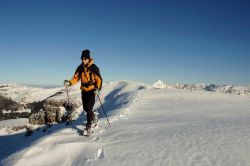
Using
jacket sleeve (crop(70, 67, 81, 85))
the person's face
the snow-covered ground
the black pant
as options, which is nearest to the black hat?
the person's face

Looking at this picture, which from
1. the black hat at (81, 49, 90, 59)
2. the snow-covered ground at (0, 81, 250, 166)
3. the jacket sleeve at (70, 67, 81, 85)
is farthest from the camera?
the jacket sleeve at (70, 67, 81, 85)

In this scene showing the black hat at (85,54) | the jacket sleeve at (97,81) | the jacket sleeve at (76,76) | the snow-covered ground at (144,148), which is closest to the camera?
the snow-covered ground at (144,148)

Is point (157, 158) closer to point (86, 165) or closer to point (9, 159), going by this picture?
point (86, 165)

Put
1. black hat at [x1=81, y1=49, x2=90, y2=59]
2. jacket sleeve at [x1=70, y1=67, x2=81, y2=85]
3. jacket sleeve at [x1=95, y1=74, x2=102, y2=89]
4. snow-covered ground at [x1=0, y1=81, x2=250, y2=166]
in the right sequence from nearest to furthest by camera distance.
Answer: snow-covered ground at [x1=0, y1=81, x2=250, y2=166]
black hat at [x1=81, y1=49, x2=90, y2=59]
jacket sleeve at [x1=95, y1=74, x2=102, y2=89]
jacket sleeve at [x1=70, y1=67, x2=81, y2=85]

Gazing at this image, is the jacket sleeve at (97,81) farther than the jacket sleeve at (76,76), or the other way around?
the jacket sleeve at (76,76)

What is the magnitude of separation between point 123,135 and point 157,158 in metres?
3.00

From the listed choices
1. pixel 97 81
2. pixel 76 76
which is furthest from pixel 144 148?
pixel 76 76

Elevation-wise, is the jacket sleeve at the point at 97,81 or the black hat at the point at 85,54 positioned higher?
the black hat at the point at 85,54

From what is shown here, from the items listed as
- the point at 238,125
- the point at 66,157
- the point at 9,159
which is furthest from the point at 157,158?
the point at 238,125

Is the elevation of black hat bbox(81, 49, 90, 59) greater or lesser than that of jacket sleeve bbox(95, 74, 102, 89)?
greater

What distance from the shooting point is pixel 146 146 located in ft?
31.4

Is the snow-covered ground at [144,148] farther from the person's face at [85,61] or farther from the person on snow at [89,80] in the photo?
the person's face at [85,61]

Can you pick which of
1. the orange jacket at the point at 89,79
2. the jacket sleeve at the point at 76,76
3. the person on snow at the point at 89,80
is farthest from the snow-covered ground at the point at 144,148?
the jacket sleeve at the point at 76,76

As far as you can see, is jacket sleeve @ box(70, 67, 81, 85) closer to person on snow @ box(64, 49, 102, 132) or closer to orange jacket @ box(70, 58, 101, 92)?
person on snow @ box(64, 49, 102, 132)
